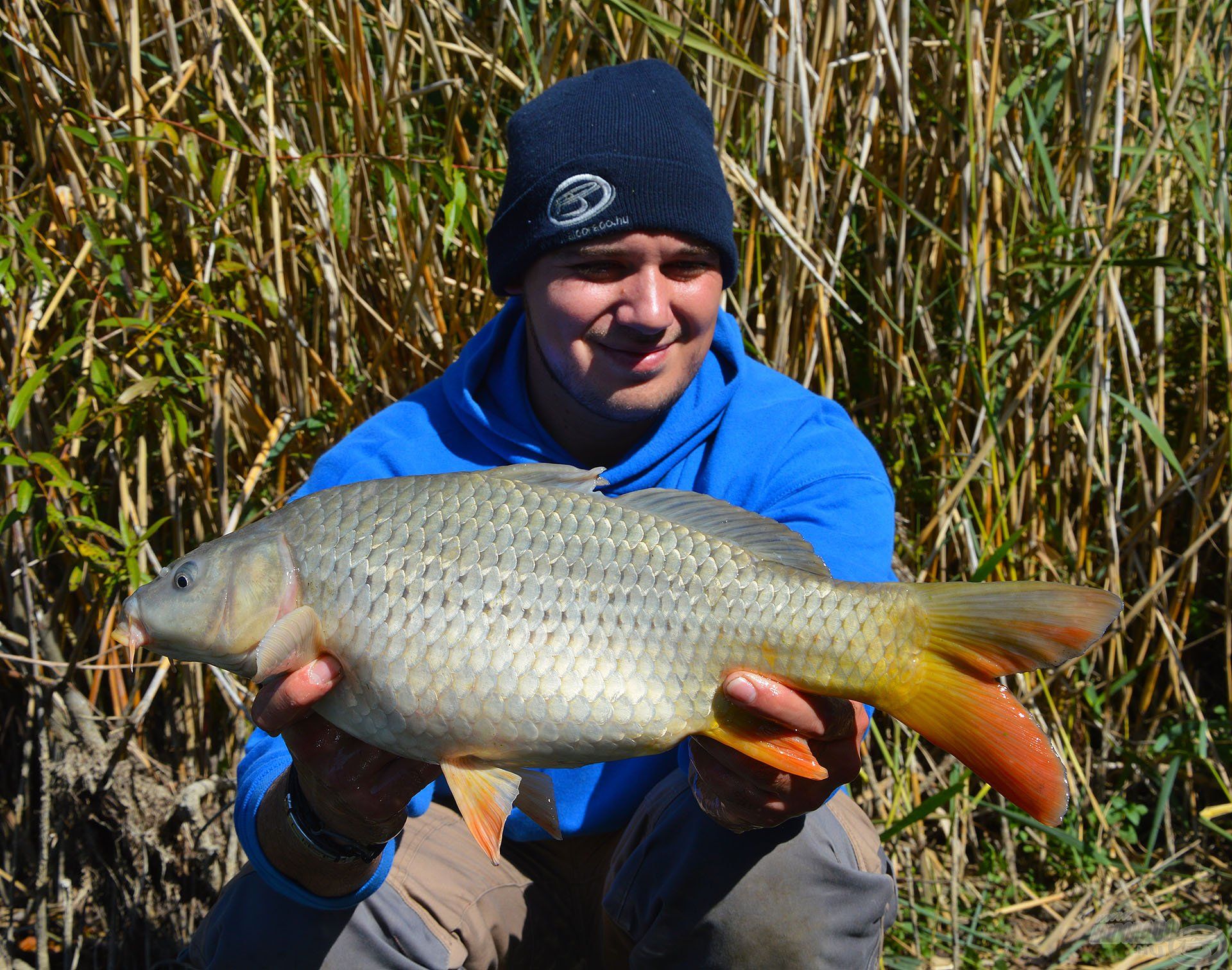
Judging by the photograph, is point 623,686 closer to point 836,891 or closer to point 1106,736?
point 836,891

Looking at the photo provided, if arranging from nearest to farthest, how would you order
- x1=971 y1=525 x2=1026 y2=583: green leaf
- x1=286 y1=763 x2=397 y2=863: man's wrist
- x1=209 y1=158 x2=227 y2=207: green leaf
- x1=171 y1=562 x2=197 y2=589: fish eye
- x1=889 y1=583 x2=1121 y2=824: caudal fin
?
x1=889 y1=583 x2=1121 y2=824: caudal fin, x1=171 y1=562 x2=197 y2=589: fish eye, x1=286 y1=763 x2=397 y2=863: man's wrist, x1=971 y1=525 x2=1026 y2=583: green leaf, x1=209 y1=158 x2=227 y2=207: green leaf

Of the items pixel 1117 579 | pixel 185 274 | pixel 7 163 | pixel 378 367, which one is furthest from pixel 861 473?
pixel 7 163

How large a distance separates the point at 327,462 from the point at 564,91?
0.54 m

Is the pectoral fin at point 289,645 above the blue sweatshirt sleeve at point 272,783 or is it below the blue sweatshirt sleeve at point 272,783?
above

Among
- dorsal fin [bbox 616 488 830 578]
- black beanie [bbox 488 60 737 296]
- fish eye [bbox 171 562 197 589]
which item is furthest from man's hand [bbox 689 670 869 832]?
black beanie [bbox 488 60 737 296]

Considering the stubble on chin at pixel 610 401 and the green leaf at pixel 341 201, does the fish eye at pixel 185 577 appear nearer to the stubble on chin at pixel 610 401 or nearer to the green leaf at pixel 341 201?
the stubble on chin at pixel 610 401

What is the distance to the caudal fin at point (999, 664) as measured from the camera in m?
0.86

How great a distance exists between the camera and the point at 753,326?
1902 mm

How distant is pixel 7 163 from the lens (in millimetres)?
1649

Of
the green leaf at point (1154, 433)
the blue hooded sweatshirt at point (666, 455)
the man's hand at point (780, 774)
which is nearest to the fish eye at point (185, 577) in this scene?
the blue hooded sweatshirt at point (666, 455)

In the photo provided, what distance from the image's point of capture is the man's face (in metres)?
1.31

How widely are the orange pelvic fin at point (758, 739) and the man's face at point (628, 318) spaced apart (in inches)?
19.2

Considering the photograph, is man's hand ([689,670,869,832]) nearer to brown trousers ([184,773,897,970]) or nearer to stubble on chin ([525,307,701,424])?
brown trousers ([184,773,897,970])

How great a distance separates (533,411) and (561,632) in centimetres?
59
